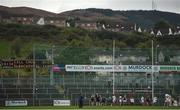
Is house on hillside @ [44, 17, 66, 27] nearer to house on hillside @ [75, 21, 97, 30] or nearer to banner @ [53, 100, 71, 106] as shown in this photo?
house on hillside @ [75, 21, 97, 30]

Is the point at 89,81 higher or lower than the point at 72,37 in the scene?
lower

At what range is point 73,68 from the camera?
58.6 m

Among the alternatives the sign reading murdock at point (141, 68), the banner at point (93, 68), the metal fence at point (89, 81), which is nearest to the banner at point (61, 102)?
the metal fence at point (89, 81)

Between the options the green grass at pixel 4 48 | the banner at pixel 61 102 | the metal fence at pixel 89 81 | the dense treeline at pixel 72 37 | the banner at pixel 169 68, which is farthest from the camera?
the dense treeline at pixel 72 37

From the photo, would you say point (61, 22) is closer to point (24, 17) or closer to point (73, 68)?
point (24, 17)

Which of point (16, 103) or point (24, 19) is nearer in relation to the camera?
point (16, 103)

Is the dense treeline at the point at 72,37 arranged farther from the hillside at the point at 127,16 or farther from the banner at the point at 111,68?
the banner at the point at 111,68

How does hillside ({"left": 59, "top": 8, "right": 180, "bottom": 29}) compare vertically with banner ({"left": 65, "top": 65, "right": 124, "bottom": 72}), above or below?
above

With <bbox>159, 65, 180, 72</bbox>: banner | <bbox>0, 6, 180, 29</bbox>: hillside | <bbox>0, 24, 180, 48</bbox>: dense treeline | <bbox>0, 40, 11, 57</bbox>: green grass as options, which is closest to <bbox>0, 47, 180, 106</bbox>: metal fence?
<bbox>159, 65, 180, 72</bbox>: banner

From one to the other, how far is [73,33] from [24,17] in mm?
51074

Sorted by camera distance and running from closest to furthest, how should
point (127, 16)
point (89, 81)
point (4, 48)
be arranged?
point (89, 81) → point (4, 48) → point (127, 16)

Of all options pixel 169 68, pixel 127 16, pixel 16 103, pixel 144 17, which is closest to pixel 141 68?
pixel 169 68

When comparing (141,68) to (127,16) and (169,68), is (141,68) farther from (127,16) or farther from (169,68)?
(127,16)

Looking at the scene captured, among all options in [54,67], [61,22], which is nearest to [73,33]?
[61,22]
